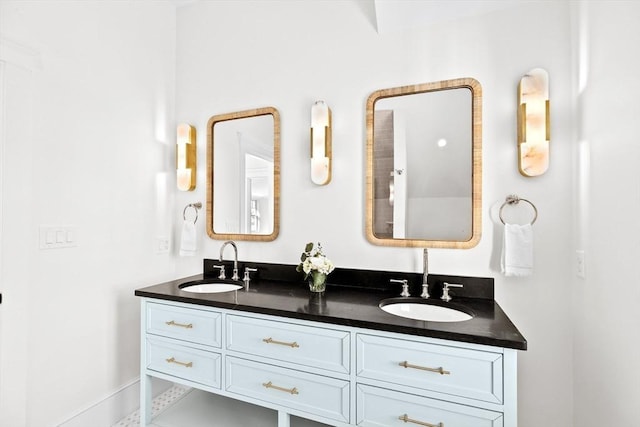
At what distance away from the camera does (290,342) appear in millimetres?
1450

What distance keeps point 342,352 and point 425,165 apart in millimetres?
1056

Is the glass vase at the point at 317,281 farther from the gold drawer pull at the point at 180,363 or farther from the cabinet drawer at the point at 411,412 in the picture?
the gold drawer pull at the point at 180,363

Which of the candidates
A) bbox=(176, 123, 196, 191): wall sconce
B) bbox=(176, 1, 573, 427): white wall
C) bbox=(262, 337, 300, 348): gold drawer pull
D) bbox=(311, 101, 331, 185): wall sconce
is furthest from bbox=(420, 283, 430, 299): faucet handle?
bbox=(176, 123, 196, 191): wall sconce

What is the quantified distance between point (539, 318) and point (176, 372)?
6.00ft

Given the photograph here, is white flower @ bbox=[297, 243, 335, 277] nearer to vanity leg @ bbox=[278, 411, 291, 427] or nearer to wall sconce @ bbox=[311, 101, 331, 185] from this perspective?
wall sconce @ bbox=[311, 101, 331, 185]

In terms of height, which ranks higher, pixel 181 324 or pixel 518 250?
pixel 518 250

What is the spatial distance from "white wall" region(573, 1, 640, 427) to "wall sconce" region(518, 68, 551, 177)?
134 millimetres

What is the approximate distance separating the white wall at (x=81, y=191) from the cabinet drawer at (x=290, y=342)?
95 cm

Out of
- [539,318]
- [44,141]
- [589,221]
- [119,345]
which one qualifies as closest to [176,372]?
[119,345]

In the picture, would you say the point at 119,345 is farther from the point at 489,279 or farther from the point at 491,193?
the point at 491,193

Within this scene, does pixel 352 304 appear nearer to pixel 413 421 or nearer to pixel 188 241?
pixel 413 421

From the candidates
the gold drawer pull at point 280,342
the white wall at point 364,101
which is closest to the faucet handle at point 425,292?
the white wall at point 364,101

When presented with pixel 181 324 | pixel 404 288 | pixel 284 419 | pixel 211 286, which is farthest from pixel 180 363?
pixel 404 288

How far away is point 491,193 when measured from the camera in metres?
1.71
